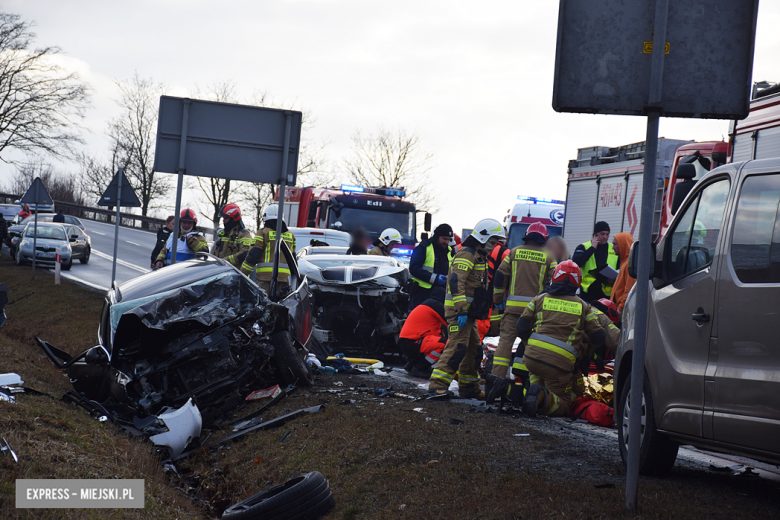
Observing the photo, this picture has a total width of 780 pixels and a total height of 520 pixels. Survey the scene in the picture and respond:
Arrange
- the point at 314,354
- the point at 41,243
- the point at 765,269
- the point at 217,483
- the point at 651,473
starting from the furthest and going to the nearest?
the point at 41,243 < the point at 314,354 < the point at 217,483 < the point at 651,473 < the point at 765,269

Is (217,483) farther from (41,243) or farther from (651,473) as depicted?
(41,243)

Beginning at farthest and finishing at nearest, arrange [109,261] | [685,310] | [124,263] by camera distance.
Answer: [109,261] < [124,263] < [685,310]

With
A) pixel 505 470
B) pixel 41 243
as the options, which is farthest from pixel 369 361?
pixel 41 243

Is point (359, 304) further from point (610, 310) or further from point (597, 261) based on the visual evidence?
point (610, 310)

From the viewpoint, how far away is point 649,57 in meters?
3.72

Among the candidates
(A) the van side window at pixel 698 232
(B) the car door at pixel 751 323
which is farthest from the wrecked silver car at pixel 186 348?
(B) the car door at pixel 751 323

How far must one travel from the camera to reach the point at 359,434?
5.92 m

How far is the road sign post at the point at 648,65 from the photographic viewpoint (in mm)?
3686

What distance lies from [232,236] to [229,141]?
1.53 metres

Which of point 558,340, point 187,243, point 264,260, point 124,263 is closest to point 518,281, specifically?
point 558,340

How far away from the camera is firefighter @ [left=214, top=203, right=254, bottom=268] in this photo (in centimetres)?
1030

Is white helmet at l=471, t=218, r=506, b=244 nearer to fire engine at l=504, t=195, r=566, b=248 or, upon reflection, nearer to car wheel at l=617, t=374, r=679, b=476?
car wheel at l=617, t=374, r=679, b=476

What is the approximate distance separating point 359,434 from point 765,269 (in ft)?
10.8


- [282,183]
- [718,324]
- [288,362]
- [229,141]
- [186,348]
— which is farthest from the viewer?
[229,141]
